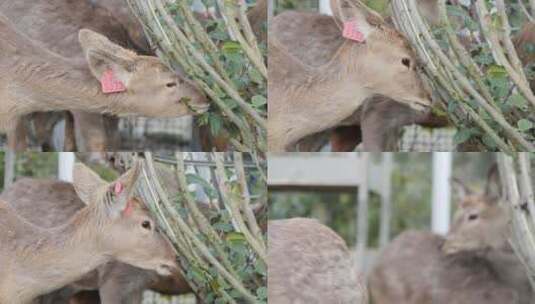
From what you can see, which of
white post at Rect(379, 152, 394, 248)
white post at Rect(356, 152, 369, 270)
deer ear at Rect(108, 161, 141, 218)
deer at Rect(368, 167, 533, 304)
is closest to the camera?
deer ear at Rect(108, 161, 141, 218)

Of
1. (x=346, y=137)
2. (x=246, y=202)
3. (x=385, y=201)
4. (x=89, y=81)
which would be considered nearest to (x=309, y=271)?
(x=246, y=202)

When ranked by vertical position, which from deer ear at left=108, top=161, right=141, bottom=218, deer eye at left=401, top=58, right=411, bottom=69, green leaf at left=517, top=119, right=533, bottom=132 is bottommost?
deer ear at left=108, top=161, right=141, bottom=218

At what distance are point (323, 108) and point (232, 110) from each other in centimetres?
27

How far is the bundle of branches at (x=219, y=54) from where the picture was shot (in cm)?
321

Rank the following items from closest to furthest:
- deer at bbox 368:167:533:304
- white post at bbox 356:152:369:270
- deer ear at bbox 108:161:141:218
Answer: deer ear at bbox 108:161:141:218
deer at bbox 368:167:533:304
white post at bbox 356:152:369:270

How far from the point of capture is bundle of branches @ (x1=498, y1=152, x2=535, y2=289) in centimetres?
327

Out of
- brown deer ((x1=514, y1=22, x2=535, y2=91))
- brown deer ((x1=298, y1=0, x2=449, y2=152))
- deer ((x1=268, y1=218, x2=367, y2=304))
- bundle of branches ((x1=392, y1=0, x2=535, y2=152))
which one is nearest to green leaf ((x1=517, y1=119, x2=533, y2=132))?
bundle of branches ((x1=392, y1=0, x2=535, y2=152))

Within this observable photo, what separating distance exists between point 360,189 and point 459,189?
471mm

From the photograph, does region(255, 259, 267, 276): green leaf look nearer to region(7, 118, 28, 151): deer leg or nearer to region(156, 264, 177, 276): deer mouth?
region(156, 264, 177, 276): deer mouth

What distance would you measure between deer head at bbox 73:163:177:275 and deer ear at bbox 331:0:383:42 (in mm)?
735

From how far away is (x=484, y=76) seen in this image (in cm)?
323

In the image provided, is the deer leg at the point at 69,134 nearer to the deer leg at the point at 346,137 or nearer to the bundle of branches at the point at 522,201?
the deer leg at the point at 346,137

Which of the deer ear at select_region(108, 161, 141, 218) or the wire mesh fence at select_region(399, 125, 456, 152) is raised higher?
the wire mesh fence at select_region(399, 125, 456, 152)

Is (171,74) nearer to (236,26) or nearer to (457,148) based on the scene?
(236,26)
